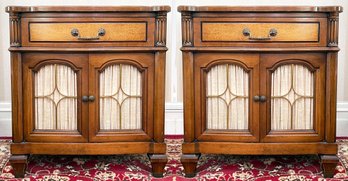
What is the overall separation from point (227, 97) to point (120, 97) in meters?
0.46

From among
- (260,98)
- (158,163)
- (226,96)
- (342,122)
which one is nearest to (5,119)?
(158,163)

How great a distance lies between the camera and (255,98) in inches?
91.0

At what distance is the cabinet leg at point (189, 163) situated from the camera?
2346 mm

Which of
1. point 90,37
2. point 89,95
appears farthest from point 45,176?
point 90,37

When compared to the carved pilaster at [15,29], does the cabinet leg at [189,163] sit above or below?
below

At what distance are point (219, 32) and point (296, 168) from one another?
72cm

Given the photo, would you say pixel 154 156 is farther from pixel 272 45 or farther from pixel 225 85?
pixel 272 45

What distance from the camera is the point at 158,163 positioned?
2.35 m

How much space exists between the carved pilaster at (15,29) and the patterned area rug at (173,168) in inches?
22.9

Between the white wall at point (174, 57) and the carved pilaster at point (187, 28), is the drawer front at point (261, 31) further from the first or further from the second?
the white wall at point (174, 57)

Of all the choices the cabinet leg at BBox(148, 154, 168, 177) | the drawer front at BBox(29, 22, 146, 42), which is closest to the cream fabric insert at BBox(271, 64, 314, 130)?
the cabinet leg at BBox(148, 154, 168, 177)

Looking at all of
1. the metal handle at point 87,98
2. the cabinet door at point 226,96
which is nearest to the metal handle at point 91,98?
the metal handle at point 87,98

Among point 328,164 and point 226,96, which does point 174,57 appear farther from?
point 328,164
